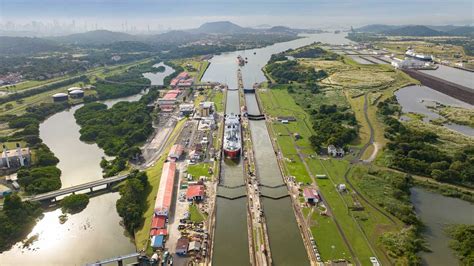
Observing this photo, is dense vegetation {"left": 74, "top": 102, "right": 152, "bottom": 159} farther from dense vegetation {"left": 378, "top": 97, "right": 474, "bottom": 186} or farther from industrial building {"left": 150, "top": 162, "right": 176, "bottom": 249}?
dense vegetation {"left": 378, "top": 97, "right": 474, "bottom": 186}

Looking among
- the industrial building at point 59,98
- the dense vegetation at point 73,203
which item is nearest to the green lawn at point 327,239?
the dense vegetation at point 73,203

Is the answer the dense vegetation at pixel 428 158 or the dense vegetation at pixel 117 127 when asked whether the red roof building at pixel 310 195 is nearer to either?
the dense vegetation at pixel 428 158

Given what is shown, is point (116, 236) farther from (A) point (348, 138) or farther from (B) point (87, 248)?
(A) point (348, 138)

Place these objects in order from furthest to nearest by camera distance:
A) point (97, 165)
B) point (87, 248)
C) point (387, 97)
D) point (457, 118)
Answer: point (387, 97) < point (457, 118) < point (97, 165) < point (87, 248)

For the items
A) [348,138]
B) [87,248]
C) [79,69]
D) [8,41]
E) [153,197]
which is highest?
[8,41]

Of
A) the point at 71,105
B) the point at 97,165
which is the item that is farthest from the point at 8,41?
the point at 97,165

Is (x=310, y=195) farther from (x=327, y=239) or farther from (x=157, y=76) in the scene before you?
(x=157, y=76)
